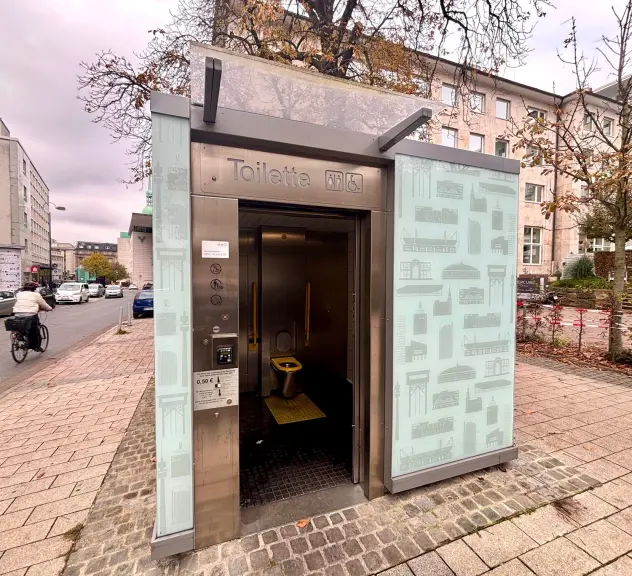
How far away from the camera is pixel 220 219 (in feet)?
6.75

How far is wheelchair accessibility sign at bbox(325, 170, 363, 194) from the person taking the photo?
A: 2336mm

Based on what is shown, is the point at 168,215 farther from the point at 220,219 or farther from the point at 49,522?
the point at 49,522

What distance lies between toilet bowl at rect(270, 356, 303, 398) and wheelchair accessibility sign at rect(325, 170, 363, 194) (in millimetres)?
2984

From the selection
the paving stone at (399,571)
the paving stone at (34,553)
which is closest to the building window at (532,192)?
the paving stone at (399,571)

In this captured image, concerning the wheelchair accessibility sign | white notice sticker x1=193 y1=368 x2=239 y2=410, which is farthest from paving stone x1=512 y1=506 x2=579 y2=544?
the wheelchair accessibility sign

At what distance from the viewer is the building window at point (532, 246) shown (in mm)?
21922

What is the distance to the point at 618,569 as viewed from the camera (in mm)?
1936

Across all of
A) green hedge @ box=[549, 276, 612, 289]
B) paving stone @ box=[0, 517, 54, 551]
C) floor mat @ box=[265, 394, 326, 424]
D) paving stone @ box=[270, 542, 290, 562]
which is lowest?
floor mat @ box=[265, 394, 326, 424]

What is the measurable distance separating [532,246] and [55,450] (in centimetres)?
2603

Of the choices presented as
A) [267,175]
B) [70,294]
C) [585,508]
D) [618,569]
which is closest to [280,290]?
[267,175]

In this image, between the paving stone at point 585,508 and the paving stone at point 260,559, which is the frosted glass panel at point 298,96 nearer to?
the paving stone at point 260,559

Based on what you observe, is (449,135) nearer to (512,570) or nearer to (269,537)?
(512,570)

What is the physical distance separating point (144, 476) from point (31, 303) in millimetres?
6581

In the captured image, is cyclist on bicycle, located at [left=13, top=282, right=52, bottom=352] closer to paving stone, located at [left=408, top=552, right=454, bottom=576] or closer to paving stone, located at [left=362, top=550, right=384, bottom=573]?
paving stone, located at [left=362, top=550, right=384, bottom=573]
